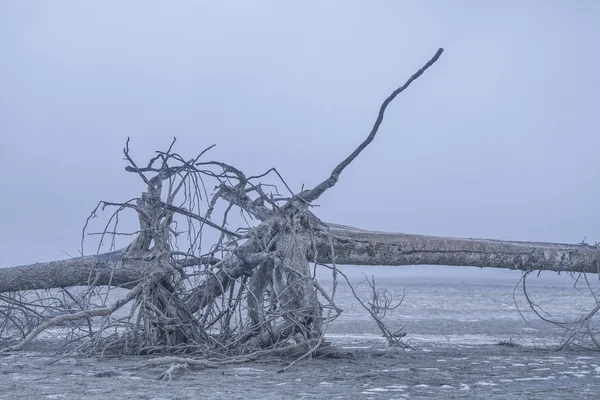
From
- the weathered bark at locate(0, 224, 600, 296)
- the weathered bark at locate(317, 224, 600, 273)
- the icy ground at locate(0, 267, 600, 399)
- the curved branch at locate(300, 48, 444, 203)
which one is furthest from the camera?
the weathered bark at locate(317, 224, 600, 273)

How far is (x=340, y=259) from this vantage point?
8.48m

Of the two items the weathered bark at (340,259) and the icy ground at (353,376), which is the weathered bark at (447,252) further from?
the icy ground at (353,376)

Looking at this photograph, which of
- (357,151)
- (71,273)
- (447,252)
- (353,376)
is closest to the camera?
(353,376)

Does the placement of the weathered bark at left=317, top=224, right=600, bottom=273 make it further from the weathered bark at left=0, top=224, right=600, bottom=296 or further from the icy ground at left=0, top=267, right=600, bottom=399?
the icy ground at left=0, top=267, right=600, bottom=399

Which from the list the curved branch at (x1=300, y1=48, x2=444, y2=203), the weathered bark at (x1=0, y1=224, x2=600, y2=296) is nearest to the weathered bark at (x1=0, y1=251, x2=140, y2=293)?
the weathered bark at (x1=0, y1=224, x2=600, y2=296)

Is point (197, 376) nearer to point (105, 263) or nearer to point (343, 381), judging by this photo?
point (343, 381)

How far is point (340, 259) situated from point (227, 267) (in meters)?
1.07

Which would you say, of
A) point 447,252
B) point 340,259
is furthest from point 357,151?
point 447,252

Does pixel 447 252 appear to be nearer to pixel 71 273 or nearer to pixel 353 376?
pixel 353 376

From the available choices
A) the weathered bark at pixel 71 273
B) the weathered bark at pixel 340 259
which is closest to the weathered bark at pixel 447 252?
the weathered bark at pixel 340 259

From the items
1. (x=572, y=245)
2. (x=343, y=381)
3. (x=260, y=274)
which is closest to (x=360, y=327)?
(x=572, y=245)

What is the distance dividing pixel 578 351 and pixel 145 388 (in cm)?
513

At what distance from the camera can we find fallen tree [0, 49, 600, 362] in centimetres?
776

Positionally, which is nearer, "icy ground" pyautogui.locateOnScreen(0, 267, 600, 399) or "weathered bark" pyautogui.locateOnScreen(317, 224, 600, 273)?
"icy ground" pyautogui.locateOnScreen(0, 267, 600, 399)
